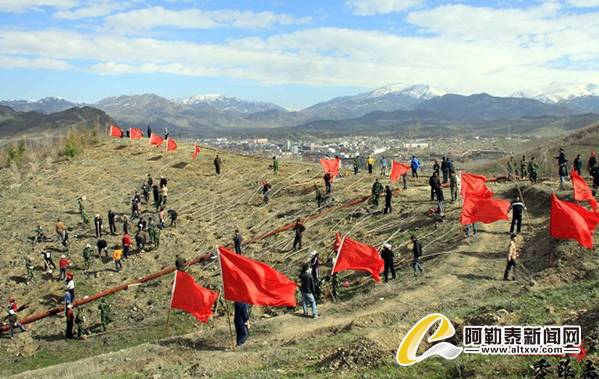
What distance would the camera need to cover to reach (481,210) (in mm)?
21359

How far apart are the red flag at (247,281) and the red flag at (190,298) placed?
3011mm

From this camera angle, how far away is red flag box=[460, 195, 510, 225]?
69.1 ft

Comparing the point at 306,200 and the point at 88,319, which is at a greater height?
the point at 306,200

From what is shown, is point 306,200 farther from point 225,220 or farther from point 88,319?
point 88,319

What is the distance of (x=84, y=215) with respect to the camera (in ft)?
110

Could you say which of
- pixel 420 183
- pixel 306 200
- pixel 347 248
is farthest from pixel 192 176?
pixel 347 248

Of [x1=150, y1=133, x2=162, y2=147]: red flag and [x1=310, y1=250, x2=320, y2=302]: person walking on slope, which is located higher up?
[x1=150, y1=133, x2=162, y2=147]: red flag

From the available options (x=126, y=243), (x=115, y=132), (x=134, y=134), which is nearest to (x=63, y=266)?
(x=126, y=243)

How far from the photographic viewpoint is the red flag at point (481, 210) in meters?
→ 21.0

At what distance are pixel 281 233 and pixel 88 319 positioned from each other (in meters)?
11.0

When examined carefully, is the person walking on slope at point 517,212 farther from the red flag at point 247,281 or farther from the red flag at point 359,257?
the red flag at point 247,281

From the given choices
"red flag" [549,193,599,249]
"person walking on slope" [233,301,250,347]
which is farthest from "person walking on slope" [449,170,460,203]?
"person walking on slope" [233,301,250,347]

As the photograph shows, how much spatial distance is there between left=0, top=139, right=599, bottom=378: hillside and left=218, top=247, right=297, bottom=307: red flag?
1374mm

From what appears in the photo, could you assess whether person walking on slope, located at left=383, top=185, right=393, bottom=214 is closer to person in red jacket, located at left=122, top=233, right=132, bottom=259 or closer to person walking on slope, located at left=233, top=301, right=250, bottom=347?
person in red jacket, located at left=122, top=233, right=132, bottom=259
